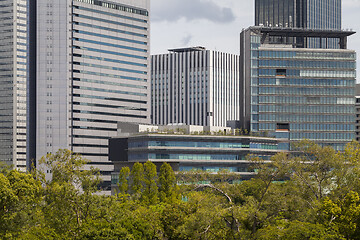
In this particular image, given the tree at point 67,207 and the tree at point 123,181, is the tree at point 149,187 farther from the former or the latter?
the tree at point 67,207

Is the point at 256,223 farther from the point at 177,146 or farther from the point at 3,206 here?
the point at 177,146

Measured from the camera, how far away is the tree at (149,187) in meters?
148

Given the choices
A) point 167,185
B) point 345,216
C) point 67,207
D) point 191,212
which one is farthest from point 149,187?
point 345,216

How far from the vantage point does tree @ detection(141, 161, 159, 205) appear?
5841 inches

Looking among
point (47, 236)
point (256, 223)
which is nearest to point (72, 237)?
point (47, 236)

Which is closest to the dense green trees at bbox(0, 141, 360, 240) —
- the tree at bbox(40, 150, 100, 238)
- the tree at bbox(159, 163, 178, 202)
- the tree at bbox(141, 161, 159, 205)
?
the tree at bbox(40, 150, 100, 238)

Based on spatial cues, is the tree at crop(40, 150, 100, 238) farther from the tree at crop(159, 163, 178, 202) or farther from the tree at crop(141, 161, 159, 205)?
the tree at crop(159, 163, 178, 202)

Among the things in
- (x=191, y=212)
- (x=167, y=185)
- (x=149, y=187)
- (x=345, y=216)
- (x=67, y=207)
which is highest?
(x=345, y=216)

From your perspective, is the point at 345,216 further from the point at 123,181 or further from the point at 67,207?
the point at 123,181

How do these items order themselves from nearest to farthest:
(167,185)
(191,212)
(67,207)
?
1. (67,207)
2. (191,212)
3. (167,185)

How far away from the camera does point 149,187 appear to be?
6142 inches

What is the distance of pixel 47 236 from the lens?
85.6 meters

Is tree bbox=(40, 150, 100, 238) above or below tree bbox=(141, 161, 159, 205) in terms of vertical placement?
above

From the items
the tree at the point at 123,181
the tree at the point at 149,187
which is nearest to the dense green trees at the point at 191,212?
the tree at the point at 149,187
